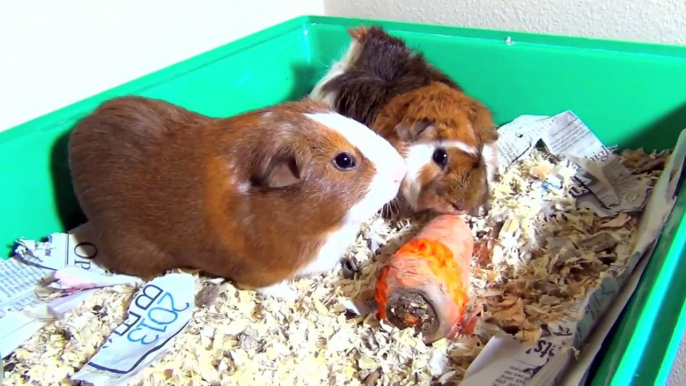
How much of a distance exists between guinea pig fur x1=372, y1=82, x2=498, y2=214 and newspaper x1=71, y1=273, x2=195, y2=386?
0.49 meters

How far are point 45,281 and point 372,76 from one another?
2.72 ft

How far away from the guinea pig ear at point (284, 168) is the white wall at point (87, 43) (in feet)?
1.83

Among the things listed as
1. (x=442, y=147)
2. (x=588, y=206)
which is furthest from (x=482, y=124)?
(x=588, y=206)

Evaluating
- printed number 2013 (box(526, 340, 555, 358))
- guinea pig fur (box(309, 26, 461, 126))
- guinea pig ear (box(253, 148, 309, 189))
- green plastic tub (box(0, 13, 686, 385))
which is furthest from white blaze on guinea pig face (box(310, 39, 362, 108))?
printed number 2013 (box(526, 340, 555, 358))

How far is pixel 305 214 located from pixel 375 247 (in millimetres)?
306

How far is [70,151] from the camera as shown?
1.23m

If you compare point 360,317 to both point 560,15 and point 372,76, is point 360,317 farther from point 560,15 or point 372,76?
point 560,15

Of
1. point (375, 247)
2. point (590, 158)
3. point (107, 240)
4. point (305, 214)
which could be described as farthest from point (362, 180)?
point (590, 158)

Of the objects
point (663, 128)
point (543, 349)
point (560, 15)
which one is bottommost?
point (543, 349)

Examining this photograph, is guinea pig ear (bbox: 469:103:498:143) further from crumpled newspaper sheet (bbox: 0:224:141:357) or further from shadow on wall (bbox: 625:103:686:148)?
crumpled newspaper sheet (bbox: 0:224:141:357)

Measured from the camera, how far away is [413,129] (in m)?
1.24

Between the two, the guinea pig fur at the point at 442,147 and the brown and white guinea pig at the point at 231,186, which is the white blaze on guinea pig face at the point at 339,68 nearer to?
the guinea pig fur at the point at 442,147

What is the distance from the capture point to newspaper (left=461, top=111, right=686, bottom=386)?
0.92 meters

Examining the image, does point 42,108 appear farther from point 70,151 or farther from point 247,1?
point 247,1
